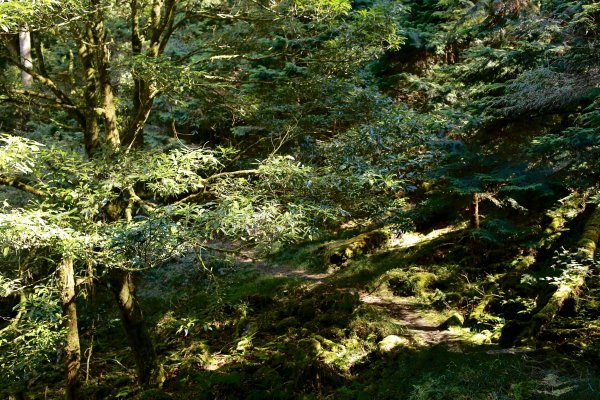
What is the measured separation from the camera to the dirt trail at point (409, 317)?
7.05 metres

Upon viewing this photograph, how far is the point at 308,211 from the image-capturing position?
5.59 m

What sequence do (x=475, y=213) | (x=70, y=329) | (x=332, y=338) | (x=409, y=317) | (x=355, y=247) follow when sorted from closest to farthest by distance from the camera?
(x=70, y=329)
(x=332, y=338)
(x=409, y=317)
(x=475, y=213)
(x=355, y=247)

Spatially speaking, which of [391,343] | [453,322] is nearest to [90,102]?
[391,343]

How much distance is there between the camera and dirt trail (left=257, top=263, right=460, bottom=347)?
705 cm

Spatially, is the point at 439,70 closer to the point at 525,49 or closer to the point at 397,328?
the point at 525,49

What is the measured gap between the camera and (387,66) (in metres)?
13.9

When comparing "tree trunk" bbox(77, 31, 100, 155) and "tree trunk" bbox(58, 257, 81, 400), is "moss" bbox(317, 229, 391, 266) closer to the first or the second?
"tree trunk" bbox(58, 257, 81, 400)

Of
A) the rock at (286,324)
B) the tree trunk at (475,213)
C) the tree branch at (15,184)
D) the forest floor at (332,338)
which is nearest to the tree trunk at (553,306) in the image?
the forest floor at (332,338)

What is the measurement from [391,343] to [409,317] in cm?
129

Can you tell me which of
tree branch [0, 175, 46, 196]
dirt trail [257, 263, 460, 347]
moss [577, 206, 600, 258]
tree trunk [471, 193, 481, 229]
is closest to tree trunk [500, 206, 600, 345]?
moss [577, 206, 600, 258]

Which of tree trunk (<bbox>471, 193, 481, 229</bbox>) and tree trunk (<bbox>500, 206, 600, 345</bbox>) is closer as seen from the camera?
tree trunk (<bbox>500, 206, 600, 345</bbox>)

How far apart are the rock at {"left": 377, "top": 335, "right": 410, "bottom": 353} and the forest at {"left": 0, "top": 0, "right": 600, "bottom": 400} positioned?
0.03m

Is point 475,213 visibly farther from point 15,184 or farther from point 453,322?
point 15,184

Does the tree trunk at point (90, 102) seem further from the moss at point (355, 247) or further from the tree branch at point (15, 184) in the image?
the moss at point (355, 247)
